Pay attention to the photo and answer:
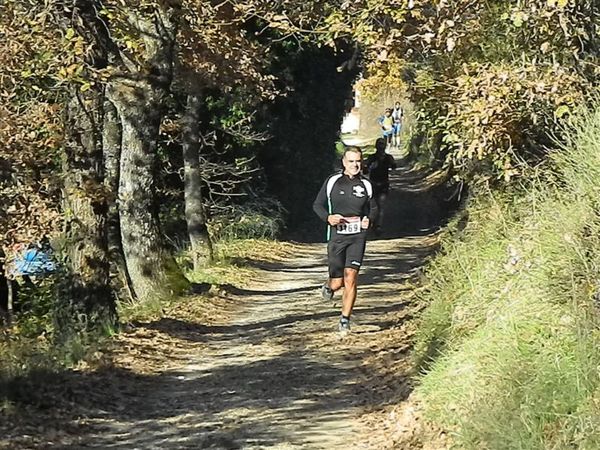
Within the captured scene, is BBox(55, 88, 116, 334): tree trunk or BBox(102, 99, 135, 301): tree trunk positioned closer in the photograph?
BBox(55, 88, 116, 334): tree trunk

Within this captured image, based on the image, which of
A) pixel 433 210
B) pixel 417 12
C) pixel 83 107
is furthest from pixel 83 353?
pixel 433 210

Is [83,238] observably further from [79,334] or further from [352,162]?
[352,162]

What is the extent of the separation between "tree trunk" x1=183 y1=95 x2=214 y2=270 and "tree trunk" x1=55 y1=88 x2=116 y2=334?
25.4 ft

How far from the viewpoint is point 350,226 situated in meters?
12.3

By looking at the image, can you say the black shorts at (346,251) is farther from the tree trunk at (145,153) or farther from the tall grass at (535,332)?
the tree trunk at (145,153)

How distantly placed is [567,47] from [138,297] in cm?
759

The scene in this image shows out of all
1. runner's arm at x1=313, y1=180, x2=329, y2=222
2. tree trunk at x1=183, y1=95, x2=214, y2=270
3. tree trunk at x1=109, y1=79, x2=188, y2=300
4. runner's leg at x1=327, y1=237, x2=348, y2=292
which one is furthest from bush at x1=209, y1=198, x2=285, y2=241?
runner's arm at x1=313, y1=180, x2=329, y2=222

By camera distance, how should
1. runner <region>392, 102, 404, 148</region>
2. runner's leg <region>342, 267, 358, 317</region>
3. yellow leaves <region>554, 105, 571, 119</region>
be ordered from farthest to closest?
runner <region>392, 102, 404, 148</region> < runner's leg <region>342, 267, 358, 317</region> < yellow leaves <region>554, 105, 571, 119</region>

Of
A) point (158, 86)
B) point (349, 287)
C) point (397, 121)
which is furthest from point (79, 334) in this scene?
point (397, 121)

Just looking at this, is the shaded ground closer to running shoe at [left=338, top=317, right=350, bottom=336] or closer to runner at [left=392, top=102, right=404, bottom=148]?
running shoe at [left=338, top=317, right=350, bottom=336]

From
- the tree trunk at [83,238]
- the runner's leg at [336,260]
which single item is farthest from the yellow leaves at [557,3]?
the tree trunk at [83,238]

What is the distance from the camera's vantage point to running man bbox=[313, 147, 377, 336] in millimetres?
12227

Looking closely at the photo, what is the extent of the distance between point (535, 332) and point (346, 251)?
5.02m

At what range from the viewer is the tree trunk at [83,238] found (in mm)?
12453
